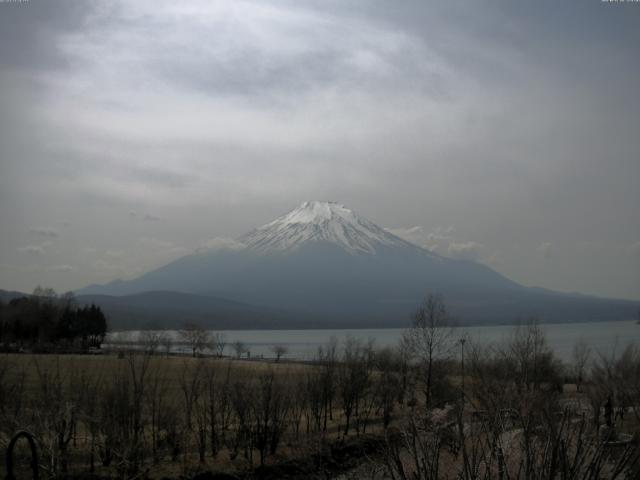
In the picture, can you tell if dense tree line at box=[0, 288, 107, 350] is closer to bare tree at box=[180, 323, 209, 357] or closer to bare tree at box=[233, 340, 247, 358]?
bare tree at box=[180, 323, 209, 357]

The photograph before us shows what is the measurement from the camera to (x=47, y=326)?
99.7 metres

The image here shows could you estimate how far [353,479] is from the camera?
27.3 m

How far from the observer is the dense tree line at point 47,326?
9238cm

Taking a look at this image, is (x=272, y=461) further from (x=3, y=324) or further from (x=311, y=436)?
(x=3, y=324)

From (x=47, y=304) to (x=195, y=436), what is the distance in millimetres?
87367

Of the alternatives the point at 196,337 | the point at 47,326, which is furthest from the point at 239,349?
the point at 47,326

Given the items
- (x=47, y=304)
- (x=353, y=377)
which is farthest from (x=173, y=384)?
(x=47, y=304)

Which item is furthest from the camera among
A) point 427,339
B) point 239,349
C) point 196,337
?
point 196,337

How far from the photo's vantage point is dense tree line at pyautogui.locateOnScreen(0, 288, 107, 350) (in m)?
92.4

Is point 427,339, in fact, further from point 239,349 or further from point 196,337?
point 196,337

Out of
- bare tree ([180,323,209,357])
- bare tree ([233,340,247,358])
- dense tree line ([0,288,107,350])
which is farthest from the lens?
bare tree ([180,323,209,357])

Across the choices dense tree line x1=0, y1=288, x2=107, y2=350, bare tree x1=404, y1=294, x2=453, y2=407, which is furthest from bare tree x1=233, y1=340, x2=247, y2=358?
bare tree x1=404, y1=294, x2=453, y2=407

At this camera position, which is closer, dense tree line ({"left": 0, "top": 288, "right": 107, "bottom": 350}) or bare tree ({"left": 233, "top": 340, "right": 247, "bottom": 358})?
dense tree line ({"left": 0, "top": 288, "right": 107, "bottom": 350})

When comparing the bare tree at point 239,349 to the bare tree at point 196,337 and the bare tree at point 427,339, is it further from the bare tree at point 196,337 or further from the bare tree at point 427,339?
the bare tree at point 427,339
